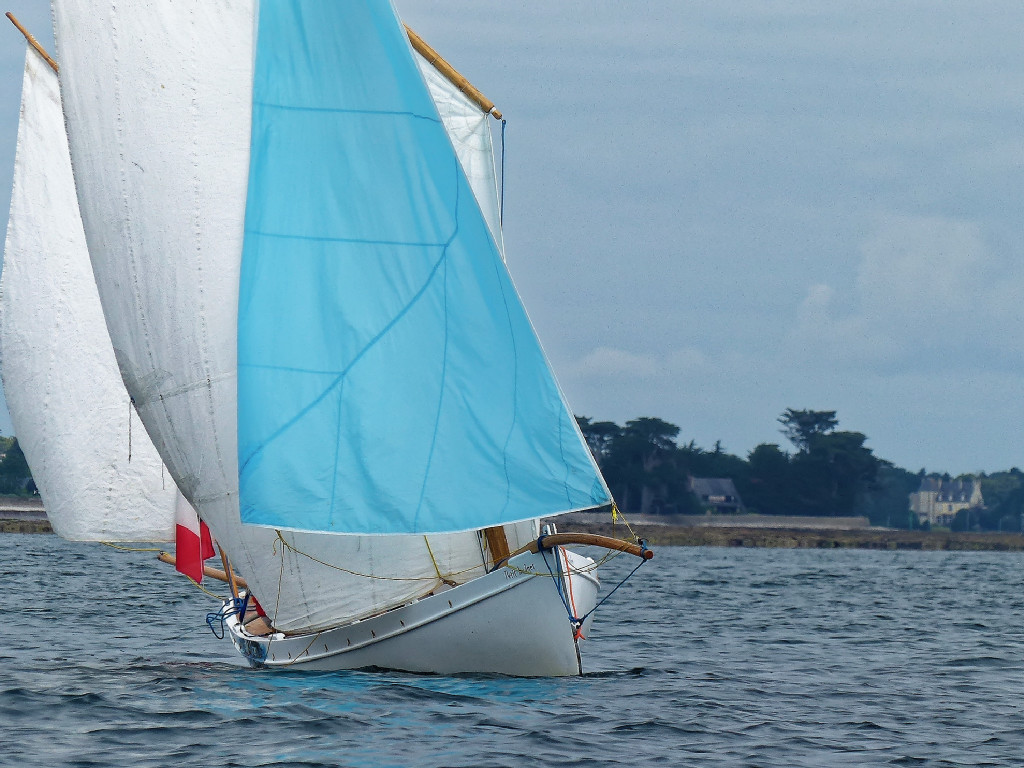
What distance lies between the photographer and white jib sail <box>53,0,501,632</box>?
18.5 meters

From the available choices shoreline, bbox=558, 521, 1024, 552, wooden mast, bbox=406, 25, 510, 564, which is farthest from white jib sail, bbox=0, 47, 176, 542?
shoreline, bbox=558, 521, 1024, 552

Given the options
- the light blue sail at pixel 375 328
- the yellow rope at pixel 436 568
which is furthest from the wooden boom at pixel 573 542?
the yellow rope at pixel 436 568

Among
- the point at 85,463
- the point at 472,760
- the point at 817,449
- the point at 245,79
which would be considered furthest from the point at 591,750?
the point at 817,449

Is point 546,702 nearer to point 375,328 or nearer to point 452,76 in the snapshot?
point 375,328

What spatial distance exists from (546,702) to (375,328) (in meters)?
4.96

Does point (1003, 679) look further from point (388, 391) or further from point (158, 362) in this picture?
point (158, 362)

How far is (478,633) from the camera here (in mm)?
18250

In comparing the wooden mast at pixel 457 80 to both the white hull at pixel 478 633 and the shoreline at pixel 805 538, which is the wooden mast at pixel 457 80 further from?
the shoreline at pixel 805 538

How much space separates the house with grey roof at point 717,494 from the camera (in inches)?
7037

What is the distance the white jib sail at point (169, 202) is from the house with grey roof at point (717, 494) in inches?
6303

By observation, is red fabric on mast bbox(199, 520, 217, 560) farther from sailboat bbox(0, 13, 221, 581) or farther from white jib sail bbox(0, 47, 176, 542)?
white jib sail bbox(0, 47, 176, 542)

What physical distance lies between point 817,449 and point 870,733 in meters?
163

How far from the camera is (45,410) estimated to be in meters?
25.9

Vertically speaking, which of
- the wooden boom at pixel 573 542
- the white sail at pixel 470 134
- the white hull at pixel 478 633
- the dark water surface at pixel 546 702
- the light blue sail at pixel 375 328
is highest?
the white sail at pixel 470 134
